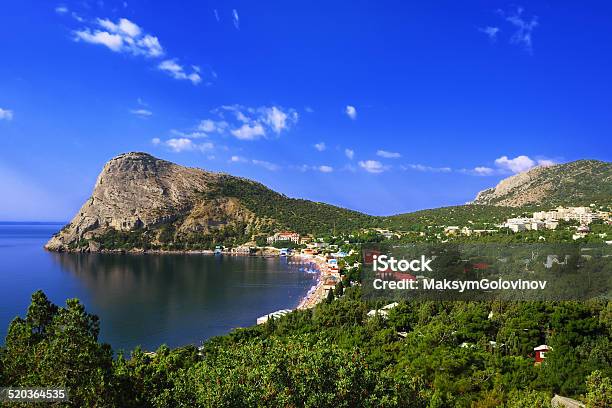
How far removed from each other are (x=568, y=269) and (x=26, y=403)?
17.3 meters

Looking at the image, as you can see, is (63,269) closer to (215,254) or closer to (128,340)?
(215,254)

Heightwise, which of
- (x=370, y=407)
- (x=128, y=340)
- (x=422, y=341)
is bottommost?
(x=128, y=340)

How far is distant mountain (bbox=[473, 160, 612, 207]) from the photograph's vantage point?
51.5 meters

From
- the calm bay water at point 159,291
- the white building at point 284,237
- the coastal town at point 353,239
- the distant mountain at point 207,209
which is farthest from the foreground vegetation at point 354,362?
the white building at point 284,237

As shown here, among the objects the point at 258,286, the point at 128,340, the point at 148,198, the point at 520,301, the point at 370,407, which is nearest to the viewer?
the point at 370,407

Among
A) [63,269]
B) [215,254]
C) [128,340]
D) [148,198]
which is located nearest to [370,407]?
[128,340]

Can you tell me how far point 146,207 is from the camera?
83812mm

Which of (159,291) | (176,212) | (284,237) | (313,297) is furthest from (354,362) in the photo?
(176,212)

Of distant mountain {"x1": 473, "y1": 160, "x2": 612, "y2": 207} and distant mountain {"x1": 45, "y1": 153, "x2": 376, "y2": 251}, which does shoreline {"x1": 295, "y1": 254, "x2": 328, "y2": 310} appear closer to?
distant mountain {"x1": 473, "y1": 160, "x2": 612, "y2": 207}

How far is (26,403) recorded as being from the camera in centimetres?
573

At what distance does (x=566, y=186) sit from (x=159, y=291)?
2005 inches

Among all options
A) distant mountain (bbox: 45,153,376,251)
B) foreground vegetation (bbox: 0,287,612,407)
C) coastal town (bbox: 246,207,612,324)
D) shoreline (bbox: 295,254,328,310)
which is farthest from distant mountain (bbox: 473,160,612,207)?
foreground vegetation (bbox: 0,287,612,407)

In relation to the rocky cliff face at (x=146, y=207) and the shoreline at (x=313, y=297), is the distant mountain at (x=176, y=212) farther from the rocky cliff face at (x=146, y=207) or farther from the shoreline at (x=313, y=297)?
the shoreline at (x=313, y=297)

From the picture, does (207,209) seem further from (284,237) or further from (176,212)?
(284,237)
